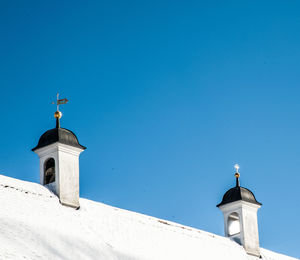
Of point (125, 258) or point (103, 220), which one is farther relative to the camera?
point (103, 220)

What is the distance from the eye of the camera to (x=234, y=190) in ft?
127

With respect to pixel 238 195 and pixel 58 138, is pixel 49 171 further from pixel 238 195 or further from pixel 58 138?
pixel 238 195

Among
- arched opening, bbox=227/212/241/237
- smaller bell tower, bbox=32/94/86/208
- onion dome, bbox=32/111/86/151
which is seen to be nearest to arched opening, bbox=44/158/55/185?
smaller bell tower, bbox=32/94/86/208

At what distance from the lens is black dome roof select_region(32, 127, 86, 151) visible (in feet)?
98.9

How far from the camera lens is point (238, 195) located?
38188mm

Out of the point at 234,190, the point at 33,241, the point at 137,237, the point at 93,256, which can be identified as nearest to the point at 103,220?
the point at 137,237

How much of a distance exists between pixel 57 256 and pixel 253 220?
15.8 meters

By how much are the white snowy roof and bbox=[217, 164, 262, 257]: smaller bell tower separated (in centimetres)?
312

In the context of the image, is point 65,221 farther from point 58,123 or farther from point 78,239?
point 58,123

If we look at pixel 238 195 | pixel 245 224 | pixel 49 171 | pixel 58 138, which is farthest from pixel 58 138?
pixel 245 224

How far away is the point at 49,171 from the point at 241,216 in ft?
36.3

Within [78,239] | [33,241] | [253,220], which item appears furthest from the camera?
[253,220]

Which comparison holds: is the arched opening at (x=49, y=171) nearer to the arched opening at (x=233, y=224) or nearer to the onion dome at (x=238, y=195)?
the onion dome at (x=238, y=195)

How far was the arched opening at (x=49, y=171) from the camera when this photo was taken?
30375mm
